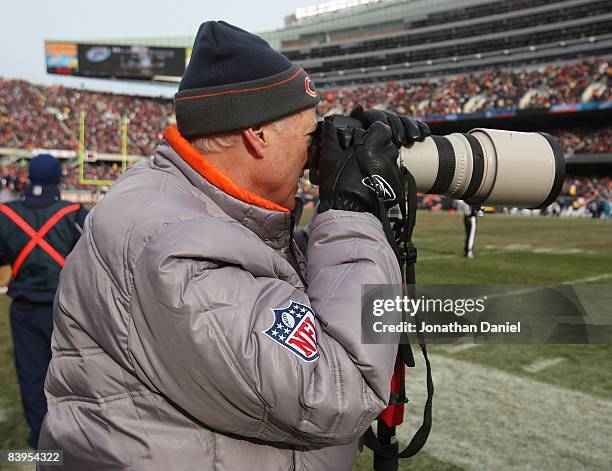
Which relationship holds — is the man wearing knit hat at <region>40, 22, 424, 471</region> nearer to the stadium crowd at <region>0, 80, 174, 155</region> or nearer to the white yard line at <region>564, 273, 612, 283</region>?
the white yard line at <region>564, 273, 612, 283</region>

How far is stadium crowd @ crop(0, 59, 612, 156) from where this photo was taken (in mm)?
33219

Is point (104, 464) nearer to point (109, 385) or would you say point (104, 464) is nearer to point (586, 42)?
point (109, 385)

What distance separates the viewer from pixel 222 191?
41.7 inches

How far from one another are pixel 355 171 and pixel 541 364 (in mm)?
3448

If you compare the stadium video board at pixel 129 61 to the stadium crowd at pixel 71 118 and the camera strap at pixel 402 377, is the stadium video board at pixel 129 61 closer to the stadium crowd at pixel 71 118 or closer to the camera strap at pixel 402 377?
the stadium crowd at pixel 71 118

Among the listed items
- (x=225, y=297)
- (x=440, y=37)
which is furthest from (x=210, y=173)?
(x=440, y=37)

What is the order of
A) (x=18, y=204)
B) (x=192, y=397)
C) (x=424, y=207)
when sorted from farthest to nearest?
(x=424, y=207) < (x=18, y=204) < (x=192, y=397)

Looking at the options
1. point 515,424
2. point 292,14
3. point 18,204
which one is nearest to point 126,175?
point 18,204

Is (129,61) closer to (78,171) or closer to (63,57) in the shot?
(63,57)

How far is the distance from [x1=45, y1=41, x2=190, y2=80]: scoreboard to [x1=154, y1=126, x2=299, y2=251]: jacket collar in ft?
166

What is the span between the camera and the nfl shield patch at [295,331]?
876 mm

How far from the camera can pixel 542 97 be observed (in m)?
34.0

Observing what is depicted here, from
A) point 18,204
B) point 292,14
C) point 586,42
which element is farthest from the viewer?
point 292,14

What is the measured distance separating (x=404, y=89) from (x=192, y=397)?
45863 millimetres
